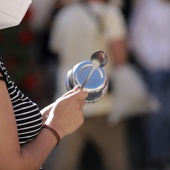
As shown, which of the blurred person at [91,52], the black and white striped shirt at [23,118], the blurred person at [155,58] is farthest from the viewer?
the blurred person at [155,58]

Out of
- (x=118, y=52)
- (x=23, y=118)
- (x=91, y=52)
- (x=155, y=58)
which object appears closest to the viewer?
(x=23, y=118)

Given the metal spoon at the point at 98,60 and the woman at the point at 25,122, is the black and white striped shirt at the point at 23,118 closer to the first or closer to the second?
the woman at the point at 25,122

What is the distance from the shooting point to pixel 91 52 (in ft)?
18.6

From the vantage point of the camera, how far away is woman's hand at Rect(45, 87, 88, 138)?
2.69m

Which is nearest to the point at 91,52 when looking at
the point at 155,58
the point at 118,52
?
the point at 118,52

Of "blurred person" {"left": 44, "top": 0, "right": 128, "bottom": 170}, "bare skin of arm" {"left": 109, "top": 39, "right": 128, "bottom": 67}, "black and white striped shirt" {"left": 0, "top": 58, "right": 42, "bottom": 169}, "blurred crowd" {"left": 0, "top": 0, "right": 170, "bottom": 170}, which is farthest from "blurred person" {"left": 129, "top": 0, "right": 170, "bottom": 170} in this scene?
"black and white striped shirt" {"left": 0, "top": 58, "right": 42, "bottom": 169}

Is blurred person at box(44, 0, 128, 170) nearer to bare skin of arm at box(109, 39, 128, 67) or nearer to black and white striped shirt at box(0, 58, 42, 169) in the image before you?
bare skin of arm at box(109, 39, 128, 67)

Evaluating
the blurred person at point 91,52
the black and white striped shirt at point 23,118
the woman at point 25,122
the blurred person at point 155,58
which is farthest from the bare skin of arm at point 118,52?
the black and white striped shirt at point 23,118

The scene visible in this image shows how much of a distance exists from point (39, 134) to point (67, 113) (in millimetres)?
131

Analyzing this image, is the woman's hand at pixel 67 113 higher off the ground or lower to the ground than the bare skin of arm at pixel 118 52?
lower

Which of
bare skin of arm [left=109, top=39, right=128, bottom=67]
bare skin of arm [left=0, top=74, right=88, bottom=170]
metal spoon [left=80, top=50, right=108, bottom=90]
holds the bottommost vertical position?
bare skin of arm [left=0, top=74, right=88, bottom=170]

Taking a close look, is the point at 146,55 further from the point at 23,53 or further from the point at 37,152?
the point at 37,152

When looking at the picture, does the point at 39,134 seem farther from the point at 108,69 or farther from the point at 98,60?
the point at 108,69

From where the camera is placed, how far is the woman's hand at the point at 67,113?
269 cm
